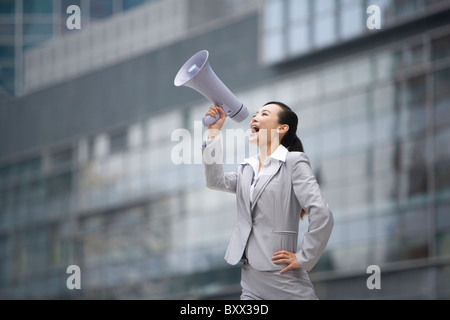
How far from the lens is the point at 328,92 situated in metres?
36.9

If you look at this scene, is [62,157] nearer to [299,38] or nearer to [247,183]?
[299,38]

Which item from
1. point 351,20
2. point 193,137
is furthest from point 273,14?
point 193,137

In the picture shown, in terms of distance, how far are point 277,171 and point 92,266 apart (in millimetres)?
38587

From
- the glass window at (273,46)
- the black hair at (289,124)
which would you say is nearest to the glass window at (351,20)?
the glass window at (273,46)

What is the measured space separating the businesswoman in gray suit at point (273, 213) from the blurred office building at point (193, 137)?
1977 cm

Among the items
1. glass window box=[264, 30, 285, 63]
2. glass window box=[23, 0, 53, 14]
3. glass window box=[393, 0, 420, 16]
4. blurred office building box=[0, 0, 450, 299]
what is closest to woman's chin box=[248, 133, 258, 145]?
blurred office building box=[0, 0, 450, 299]

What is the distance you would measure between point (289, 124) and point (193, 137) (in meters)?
32.2

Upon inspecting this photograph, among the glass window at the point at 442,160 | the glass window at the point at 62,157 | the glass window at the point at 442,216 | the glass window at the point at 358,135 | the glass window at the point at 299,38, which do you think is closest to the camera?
the glass window at the point at 442,216

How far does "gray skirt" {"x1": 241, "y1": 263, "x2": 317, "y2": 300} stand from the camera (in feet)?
21.8

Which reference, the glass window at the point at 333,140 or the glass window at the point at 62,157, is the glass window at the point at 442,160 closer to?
the glass window at the point at 333,140

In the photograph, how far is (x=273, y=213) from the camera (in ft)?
22.3

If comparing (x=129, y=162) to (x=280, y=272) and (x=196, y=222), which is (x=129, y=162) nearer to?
(x=196, y=222)

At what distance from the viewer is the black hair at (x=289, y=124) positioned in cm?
707

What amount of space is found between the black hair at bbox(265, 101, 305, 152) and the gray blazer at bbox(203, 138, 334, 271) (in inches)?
7.9
